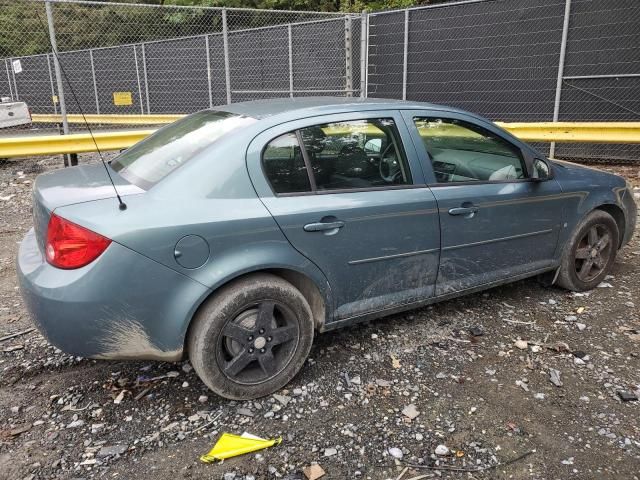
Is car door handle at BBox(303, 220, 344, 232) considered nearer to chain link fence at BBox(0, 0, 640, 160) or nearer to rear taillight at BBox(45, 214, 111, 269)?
rear taillight at BBox(45, 214, 111, 269)

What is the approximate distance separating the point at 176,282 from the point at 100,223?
0.45 m

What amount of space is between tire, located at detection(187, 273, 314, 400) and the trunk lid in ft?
2.46

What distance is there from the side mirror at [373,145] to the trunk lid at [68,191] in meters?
1.37

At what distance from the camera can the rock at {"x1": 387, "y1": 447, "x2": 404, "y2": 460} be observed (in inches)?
99.0

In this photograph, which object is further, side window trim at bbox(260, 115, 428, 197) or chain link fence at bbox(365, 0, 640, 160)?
chain link fence at bbox(365, 0, 640, 160)

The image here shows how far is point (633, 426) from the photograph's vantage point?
8.94 ft

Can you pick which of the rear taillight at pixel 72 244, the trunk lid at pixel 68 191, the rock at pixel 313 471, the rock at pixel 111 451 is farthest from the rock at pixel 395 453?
the trunk lid at pixel 68 191

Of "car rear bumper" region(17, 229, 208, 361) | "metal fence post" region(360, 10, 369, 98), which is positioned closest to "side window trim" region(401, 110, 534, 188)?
"car rear bumper" region(17, 229, 208, 361)

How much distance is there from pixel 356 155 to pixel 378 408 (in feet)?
4.89

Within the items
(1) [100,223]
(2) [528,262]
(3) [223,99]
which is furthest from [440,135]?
(3) [223,99]

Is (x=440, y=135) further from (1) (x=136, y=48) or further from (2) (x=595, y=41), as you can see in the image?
(1) (x=136, y=48)

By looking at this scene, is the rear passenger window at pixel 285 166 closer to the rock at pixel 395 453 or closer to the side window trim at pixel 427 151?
the side window trim at pixel 427 151

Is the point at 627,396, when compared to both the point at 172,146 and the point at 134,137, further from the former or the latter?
the point at 134,137

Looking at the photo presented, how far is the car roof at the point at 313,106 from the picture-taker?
3.10m
